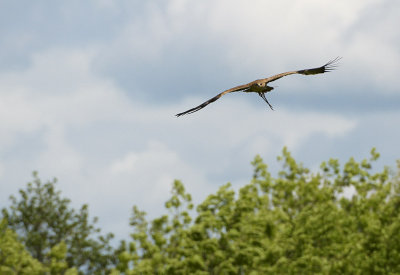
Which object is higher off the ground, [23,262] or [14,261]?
[14,261]

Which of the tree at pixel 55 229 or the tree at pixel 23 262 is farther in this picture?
the tree at pixel 55 229

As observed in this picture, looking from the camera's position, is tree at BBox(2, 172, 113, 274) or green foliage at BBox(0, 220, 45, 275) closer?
green foliage at BBox(0, 220, 45, 275)

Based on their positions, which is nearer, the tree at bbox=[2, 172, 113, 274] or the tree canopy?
the tree canopy

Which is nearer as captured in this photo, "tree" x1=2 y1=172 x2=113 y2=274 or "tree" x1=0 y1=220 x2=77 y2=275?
"tree" x1=0 y1=220 x2=77 y2=275

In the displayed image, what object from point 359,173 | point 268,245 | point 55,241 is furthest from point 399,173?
point 55,241

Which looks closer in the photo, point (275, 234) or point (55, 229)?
point (275, 234)

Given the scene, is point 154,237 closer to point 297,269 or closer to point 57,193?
point 297,269

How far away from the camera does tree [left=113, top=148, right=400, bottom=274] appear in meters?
24.9

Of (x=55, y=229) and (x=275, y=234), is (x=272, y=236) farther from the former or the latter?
(x=55, y=229)

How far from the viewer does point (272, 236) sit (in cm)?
2630

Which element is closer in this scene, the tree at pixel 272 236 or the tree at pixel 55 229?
the tree at pixel 272 236

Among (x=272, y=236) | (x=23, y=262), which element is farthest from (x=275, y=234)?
(x=23, y=262)

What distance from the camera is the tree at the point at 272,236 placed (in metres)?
24.9

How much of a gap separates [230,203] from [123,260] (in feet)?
14.5
